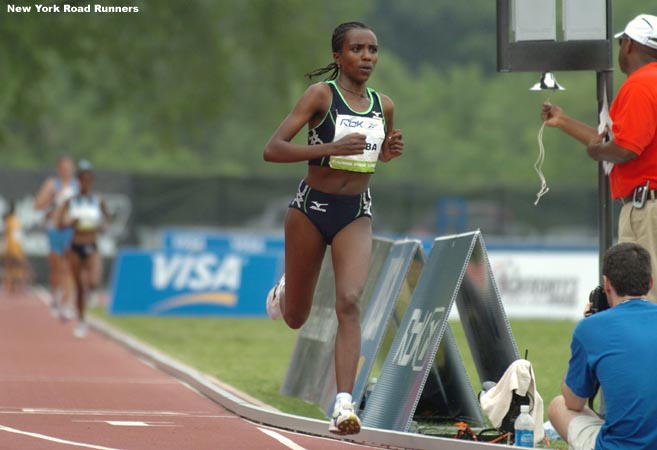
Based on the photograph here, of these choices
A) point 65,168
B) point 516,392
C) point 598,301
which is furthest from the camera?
point 65,168

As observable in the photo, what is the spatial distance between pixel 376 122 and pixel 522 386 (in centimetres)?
176

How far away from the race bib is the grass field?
204 cm

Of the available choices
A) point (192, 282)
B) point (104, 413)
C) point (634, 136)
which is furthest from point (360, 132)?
point (192, 282)

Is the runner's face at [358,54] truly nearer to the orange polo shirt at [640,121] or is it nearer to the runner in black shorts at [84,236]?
the orange polo shirt at [640,121]

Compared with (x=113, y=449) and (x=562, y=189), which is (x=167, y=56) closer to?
(x=562, y=189)

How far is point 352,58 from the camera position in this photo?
28.7ft

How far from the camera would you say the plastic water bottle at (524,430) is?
8.41m

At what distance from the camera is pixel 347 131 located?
8672 millimetres

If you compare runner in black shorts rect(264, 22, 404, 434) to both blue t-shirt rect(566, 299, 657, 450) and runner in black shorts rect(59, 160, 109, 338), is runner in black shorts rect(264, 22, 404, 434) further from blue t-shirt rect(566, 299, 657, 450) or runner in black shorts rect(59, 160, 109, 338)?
runner in black shorts rect(59, 160, 109, 338)

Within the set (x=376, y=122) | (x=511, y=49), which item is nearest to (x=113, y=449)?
(x=376, y=122)

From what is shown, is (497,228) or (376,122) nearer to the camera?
(376,122)

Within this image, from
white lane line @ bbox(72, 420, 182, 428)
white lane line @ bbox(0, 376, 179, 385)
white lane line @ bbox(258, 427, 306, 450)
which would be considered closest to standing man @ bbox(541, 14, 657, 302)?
white lane line @ bbox(258, 427, 306, 450)

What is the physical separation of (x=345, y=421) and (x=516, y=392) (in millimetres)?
1128

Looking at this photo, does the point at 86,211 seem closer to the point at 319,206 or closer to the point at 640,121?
the point at 319,206
